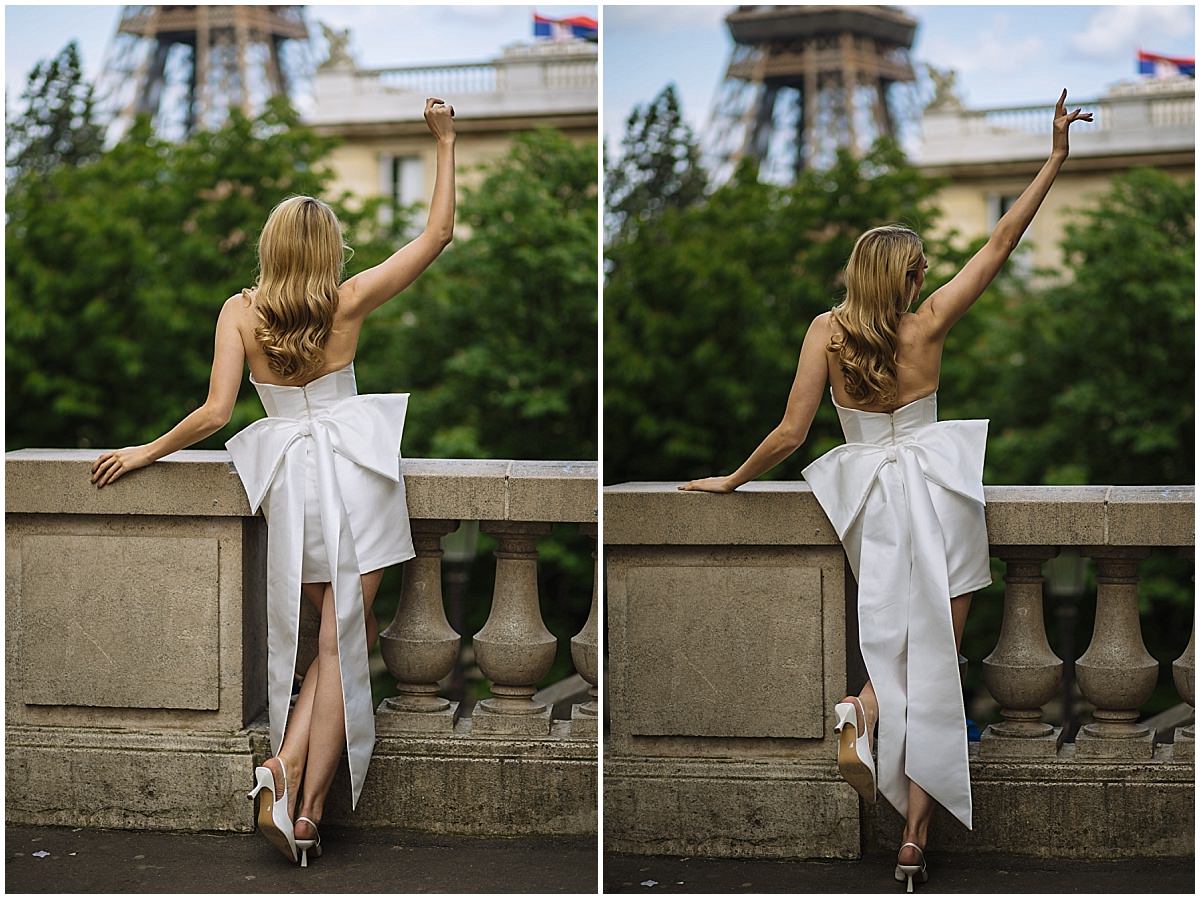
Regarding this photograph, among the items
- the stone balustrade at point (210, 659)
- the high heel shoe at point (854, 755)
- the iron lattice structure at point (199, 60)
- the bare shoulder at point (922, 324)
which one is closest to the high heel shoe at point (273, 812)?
the stone balustrade at point (210, 659)

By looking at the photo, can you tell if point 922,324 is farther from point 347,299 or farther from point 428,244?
point 347,299

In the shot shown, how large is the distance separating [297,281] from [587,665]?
4.76ft

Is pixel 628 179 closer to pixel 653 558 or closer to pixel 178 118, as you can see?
pixel 653 558

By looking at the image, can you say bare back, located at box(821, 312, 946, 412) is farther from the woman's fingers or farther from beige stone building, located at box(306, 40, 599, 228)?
beige stone building, located at box(306, 40, 599, 228)

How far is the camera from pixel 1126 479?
62.1ft

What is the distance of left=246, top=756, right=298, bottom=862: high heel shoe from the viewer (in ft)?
13.0

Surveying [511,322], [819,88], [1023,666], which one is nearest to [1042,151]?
[819,88]

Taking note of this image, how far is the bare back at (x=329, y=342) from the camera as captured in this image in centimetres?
412

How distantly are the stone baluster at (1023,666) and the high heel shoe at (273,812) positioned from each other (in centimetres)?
205

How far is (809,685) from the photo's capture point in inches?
168

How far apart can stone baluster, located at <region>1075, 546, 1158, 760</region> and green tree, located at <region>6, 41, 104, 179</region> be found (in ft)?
40.6

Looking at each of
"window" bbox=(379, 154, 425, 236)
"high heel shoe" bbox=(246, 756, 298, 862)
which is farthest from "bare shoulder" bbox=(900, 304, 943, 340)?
"window" bbox=(379, 154, 425, 236)

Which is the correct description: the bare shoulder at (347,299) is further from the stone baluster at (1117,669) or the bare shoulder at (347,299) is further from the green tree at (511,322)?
the green tree at (511,322)

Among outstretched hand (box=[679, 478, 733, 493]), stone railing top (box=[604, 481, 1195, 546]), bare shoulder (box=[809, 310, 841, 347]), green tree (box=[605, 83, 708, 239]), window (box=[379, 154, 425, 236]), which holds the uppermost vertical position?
window (box=[379, 154, 425, 236])
